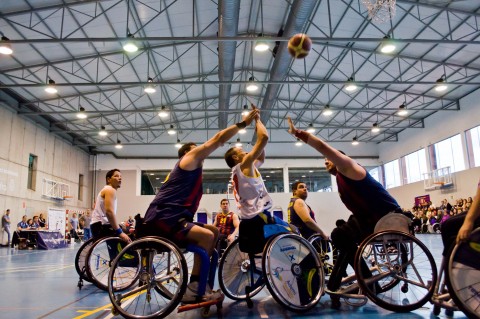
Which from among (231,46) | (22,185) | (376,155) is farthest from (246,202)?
(376,155)

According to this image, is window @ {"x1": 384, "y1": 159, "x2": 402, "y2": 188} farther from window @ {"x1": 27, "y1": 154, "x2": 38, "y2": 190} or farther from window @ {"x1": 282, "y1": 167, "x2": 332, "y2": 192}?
A: window @ {"x1": 27, "y1": 154, "x2": 38, "y2": 190}

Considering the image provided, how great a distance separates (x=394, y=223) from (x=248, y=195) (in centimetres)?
127

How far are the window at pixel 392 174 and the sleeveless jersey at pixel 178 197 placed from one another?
989 inches

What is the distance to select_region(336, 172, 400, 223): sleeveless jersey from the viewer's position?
3.17 metres

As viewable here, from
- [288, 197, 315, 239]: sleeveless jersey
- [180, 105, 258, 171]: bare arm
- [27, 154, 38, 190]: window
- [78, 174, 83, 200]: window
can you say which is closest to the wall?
[27, 154, 38, 190]: window

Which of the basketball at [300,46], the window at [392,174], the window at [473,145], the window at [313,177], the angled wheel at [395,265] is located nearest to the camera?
the angled wheel at [395,265]

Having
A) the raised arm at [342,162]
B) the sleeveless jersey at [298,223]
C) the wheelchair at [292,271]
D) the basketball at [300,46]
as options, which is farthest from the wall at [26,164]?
the raised arm at [342,162]

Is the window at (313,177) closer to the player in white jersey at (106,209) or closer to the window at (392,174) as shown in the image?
the window at (392,174)

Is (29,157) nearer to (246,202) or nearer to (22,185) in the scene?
(22,185)

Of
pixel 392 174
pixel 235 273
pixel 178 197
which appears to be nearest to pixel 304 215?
pixel 235 273

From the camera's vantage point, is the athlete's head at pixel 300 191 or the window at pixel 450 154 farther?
the window at pixel 450 154

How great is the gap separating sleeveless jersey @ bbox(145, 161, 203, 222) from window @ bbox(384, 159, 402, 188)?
25.1 meters

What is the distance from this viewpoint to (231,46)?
1238 cm

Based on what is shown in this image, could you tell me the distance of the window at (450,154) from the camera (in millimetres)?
19234
